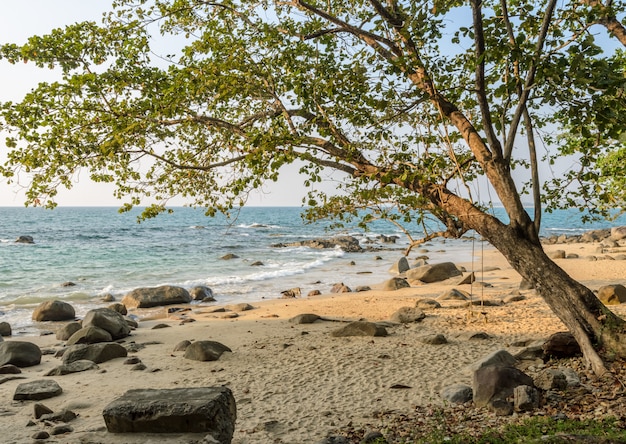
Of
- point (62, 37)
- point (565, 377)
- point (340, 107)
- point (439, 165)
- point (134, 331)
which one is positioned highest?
point (62, 37)

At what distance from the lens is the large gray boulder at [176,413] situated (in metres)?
5.53

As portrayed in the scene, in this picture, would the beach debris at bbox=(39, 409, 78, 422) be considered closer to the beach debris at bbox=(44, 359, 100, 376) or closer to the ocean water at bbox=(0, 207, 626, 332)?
the beach debris at bbox=(44, 359, 100, 376)

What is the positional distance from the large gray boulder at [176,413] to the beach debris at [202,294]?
14911 mm

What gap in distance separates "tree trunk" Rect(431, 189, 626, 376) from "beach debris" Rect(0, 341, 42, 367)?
9.39 meters

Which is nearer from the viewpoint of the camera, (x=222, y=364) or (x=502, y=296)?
(x=222, y=364)

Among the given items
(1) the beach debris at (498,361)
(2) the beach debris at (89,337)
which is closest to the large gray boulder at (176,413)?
(1) the beach debris at (498,361)

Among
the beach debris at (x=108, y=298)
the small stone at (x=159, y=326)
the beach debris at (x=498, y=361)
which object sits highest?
the beach debris at (x=498, y=361)

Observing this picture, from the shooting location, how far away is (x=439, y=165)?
7.78 metres

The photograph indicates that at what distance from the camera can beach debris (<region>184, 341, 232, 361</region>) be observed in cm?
1044

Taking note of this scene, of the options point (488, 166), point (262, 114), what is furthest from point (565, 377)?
point (262, 114)

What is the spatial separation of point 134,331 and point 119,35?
8687 millimetres

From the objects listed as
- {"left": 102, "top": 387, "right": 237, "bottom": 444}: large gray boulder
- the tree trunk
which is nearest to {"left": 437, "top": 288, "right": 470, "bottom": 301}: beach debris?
the tree trunk

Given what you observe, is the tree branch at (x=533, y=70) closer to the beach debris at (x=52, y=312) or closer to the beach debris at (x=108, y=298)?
the beach debris at (x=52, y=312)

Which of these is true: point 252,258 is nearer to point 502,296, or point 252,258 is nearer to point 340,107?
point 502,296
